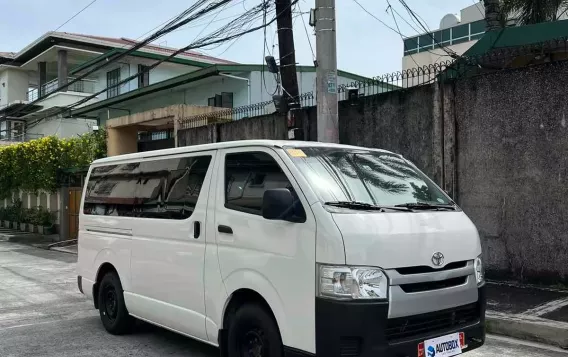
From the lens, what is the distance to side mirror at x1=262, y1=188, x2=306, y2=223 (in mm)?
3949

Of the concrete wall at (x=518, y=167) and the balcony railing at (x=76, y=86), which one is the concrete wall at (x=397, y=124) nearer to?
the concrete wall at (x=518, y=167)

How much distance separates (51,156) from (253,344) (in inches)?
785

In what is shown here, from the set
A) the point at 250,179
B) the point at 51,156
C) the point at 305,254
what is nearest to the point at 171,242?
the point at 250,179

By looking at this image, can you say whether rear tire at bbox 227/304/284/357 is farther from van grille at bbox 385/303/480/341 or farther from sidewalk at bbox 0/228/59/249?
sidewalk at bbox 0/228/59/249

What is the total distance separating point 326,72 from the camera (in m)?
8.73

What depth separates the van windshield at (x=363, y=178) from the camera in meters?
4.22

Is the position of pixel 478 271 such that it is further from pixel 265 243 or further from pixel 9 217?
pixel 9 217

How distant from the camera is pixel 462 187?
877 centimetres

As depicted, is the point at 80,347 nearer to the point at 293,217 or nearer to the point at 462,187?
the point at 293,217

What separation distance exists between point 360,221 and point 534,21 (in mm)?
12544

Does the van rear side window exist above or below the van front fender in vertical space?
above

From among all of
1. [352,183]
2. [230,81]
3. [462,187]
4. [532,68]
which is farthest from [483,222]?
[230,81]

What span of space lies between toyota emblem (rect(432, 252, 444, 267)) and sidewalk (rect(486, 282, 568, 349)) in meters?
2.55

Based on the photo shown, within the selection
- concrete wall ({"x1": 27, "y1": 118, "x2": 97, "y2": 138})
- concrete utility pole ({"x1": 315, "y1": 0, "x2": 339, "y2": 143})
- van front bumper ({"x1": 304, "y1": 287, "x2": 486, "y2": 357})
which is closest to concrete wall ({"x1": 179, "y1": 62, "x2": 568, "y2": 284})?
concrete utility pole ({"x1": 315, "y1": 0, "x2": 339, "y2": 143})
